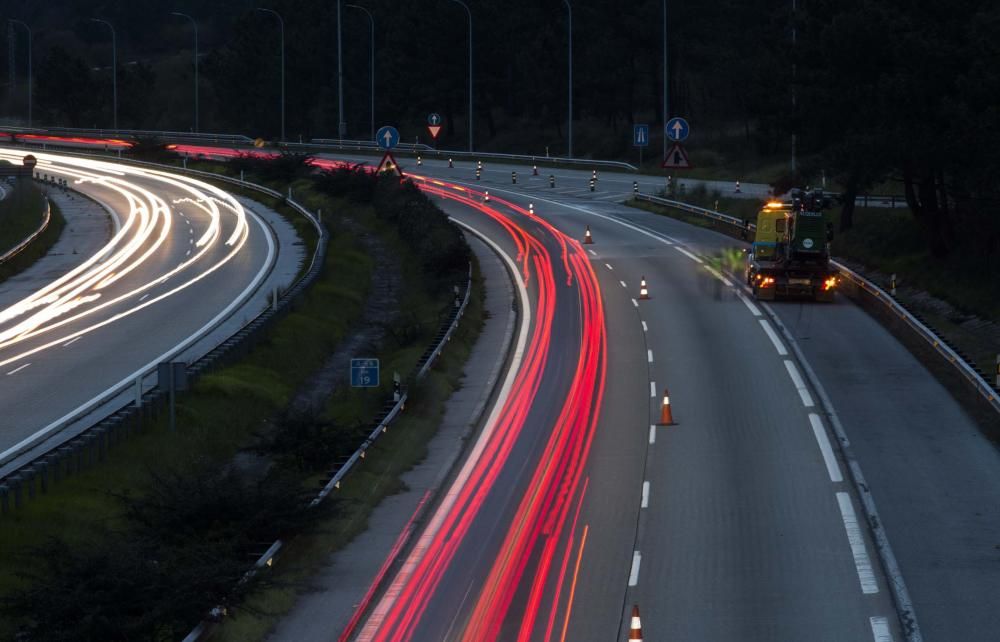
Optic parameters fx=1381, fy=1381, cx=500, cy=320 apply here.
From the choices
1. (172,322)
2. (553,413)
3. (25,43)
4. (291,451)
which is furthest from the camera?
(25,43)

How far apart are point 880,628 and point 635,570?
3.58 m

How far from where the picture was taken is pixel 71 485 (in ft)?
76.2

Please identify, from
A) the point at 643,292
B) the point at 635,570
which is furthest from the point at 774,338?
the point at 635,570

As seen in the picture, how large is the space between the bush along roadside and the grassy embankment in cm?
1581

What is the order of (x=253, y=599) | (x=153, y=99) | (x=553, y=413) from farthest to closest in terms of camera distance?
1. (x=153, y=99)
2. (x=553, y=413)
3. (x=253, y=599)

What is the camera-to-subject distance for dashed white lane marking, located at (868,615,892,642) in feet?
53.2

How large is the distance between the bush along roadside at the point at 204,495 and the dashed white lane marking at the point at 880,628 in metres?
7.23

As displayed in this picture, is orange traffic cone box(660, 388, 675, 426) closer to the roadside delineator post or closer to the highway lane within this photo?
the roadside delineator post

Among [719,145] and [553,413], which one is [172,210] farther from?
[553,413]

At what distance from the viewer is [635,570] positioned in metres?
18.9

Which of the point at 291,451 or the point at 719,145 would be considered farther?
the point at 719,145

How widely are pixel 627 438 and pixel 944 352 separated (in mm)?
9112

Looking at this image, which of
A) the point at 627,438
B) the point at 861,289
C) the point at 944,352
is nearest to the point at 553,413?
the point at 627,438

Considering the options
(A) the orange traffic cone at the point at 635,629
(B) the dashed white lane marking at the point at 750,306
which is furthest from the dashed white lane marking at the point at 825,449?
(B) the dashed white lane marking at the point at 750,306
